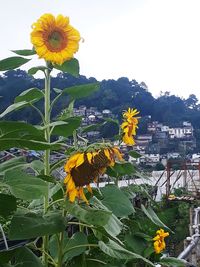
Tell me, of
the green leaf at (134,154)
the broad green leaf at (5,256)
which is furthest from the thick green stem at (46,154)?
the green leaf at (134,154)

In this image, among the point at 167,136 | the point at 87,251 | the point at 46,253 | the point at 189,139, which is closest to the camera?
the point at 46,253

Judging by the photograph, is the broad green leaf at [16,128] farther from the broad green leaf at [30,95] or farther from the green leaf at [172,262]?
the green leaf at [172,262]

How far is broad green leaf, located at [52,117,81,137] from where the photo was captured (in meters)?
0.76

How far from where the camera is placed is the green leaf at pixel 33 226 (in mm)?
616

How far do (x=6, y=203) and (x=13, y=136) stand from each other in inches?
3.6

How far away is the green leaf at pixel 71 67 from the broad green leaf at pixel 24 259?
34 centimetres

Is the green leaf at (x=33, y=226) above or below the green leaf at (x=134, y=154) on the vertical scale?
below

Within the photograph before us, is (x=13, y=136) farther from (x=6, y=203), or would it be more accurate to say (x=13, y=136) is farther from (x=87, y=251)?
(x=87, y=251)

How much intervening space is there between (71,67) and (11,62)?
0.12 meters

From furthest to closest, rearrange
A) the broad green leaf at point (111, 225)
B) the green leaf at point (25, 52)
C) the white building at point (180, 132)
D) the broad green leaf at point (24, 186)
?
the white building at point (180, 132)
the green leaf at point (25, 52)
the broad green leaf at point (111, 225)
the broad green leaf at point (24, 186)

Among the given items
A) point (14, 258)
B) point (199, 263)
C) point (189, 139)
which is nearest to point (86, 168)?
point (14, 258)

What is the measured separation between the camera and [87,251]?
2.82 ft

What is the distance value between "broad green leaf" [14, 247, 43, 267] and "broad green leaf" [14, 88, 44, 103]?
279mm

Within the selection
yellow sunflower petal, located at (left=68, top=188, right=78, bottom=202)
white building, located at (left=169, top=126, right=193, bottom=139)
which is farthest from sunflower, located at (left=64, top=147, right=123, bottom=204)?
white building, located at (left=169, top=126, right=193, bottom=139)
